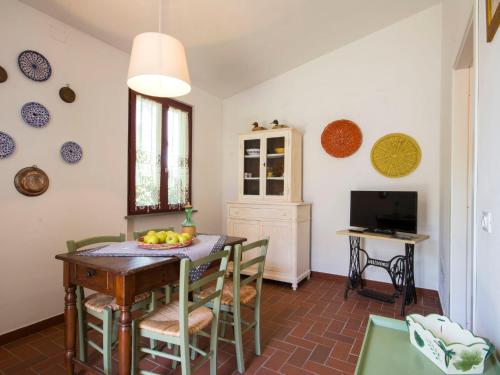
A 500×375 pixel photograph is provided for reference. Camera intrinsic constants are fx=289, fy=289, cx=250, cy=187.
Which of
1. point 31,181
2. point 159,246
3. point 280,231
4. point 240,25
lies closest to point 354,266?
point 280,231

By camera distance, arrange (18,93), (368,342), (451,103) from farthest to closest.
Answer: (451,103) → (18,93) → (368,342)

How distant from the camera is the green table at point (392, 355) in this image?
36.7 inches

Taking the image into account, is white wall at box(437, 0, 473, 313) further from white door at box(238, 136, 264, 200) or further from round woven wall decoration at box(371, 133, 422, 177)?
white door at box(238, 136, 264, 200)

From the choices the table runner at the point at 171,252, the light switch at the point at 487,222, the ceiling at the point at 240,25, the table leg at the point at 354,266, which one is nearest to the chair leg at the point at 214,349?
the table runner at the point at 171,252

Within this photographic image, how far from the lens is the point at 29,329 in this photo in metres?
2.34

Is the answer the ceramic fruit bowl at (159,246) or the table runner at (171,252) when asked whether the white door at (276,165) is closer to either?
the table runner at (171,252)

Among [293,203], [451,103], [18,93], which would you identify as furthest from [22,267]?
[451,103]

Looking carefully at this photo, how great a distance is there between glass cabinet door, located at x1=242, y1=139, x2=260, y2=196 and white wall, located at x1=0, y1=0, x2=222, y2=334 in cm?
153

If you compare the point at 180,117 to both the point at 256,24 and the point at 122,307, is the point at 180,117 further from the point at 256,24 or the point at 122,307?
the point at 122,307

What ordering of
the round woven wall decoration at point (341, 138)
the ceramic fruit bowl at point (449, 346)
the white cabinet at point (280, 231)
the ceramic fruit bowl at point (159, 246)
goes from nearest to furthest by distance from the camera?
1. the ceramic fruit bowl at point (449, 346)
2. the ceramic fruit bowl at point (159, 246)
3. the white cabinet at point (280, 231)
4. the round woven wall decoration at point (341, 138)

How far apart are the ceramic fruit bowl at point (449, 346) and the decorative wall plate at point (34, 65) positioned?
3.00 meters

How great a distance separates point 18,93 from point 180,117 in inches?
72.4

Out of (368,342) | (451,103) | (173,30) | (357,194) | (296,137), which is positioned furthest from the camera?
(296,137)

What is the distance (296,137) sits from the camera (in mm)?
3787
